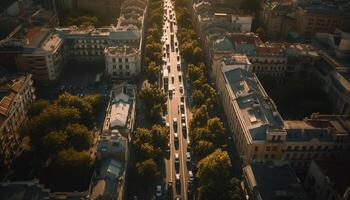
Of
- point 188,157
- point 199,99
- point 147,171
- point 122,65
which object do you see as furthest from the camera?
point 122,65

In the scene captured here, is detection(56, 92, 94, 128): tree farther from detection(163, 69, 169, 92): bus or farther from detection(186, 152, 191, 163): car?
detection(163, 69, 169, 92): bus

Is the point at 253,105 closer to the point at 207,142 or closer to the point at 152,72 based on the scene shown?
the point at 207,142

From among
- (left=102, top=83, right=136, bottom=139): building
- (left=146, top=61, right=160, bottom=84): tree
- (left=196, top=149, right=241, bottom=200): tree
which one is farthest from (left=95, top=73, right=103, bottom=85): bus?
(left=196, top=149, right=241, bottom=200): tree

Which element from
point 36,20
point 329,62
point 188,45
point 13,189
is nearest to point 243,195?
point 13,189

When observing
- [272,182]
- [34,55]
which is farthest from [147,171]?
[34,55]

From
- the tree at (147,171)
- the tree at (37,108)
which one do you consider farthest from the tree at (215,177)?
the tree at (37,108)

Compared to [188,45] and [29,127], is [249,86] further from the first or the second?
[29,127]

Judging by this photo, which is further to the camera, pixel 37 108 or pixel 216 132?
pixel 37 108
